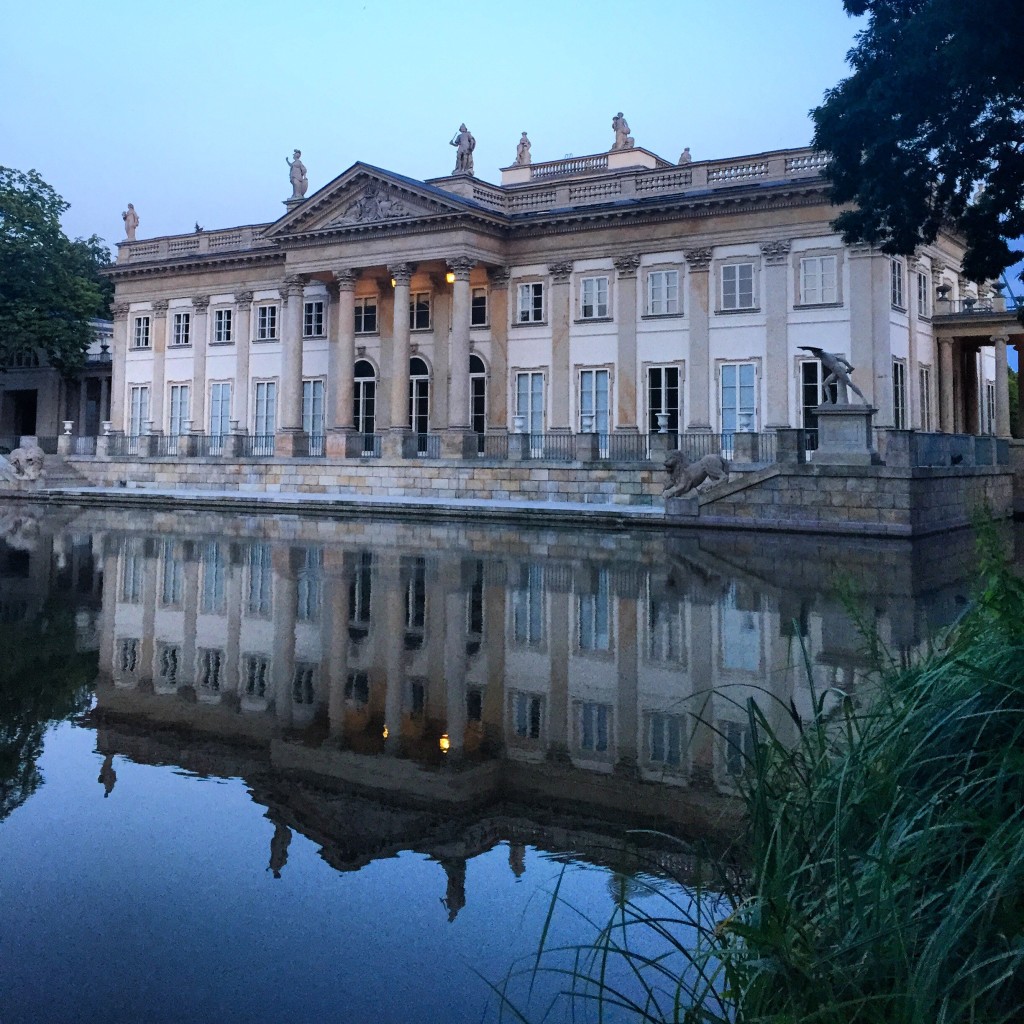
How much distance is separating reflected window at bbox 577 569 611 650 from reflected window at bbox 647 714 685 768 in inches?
107

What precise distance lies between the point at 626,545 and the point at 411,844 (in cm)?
1807

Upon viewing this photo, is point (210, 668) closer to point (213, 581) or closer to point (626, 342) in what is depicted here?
point (213, 581)

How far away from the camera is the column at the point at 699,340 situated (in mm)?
37625

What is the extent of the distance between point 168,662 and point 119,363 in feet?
150

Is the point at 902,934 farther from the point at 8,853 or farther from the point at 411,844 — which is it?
the point at 8,853

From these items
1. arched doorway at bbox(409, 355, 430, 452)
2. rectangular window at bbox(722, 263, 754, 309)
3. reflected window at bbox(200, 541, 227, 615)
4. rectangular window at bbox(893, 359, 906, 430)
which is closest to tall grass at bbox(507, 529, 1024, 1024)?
reflected window at bbox(200, 541, 227, 615)

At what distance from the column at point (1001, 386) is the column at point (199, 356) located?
105ft

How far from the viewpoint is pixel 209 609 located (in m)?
12.6

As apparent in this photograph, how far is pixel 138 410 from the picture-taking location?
2026 inches

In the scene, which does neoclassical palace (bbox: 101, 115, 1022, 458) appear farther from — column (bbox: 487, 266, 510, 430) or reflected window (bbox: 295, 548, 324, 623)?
reflected window (bbox: 295, 548, 324, 623)

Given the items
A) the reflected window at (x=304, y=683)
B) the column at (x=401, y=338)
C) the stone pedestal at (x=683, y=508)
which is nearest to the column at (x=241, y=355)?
the column at (x=401, y=338)

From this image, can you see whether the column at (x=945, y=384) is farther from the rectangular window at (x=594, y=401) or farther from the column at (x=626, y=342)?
the rectangular window at (x=594, y=401)

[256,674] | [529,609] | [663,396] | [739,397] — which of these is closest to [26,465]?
[663,396]

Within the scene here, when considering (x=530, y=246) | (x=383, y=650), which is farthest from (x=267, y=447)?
(x=383, y=650)
